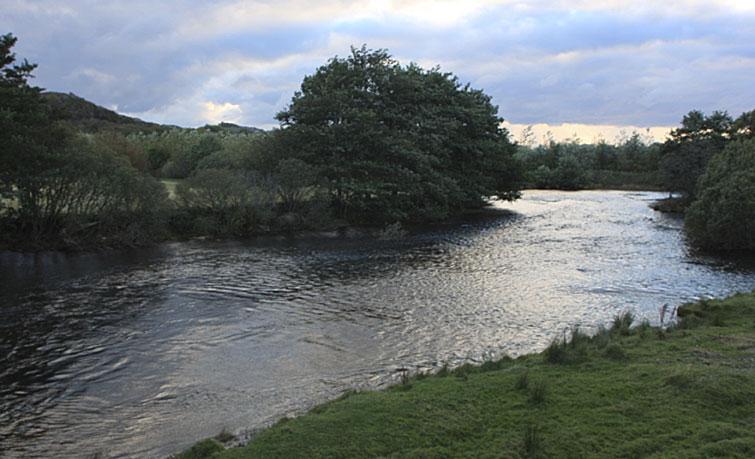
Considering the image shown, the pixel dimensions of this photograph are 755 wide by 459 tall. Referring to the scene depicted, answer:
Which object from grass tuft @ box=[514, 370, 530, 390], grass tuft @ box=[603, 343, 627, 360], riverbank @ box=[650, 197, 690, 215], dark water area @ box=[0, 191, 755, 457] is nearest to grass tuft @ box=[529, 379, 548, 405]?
grass tuft @ box=[514, 370, 530, 390]

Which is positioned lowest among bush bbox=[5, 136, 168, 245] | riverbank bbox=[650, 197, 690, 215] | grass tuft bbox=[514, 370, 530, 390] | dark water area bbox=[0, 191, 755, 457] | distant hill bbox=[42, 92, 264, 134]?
dark water area bbox=[0, 191, 755, 457]

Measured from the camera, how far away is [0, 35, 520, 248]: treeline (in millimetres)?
28000

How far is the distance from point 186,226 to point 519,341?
81.4 ft

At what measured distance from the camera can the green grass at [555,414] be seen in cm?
694

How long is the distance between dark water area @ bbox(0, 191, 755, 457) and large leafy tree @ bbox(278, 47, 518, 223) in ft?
29.4

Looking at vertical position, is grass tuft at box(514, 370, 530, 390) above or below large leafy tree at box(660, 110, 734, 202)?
below

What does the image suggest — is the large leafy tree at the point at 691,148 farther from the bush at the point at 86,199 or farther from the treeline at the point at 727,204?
the bush at the point at 86,199

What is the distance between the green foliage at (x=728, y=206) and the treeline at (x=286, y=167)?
61.2 ft

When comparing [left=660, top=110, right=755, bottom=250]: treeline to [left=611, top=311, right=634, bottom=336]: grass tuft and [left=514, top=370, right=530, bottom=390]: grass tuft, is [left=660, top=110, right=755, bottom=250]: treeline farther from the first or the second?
[left=514, top=370, right=530, bottom=390]: grass tuft

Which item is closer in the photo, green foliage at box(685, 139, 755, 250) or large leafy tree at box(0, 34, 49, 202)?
large leafy tree at box(0, 34, 49, 202)

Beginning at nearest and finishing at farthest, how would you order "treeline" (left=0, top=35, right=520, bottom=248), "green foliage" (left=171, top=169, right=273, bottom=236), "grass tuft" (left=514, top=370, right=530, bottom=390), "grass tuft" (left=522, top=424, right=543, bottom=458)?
"grass tuft" (left=522, top=424, right=543, bottom=458), "grass tuft" (left=514, top=370, right=530, bottom=390), "treeline" (left=0, top=35, right=520, bottom=248), "green foliage" (left=171, top=169, right=273, bottom=236)

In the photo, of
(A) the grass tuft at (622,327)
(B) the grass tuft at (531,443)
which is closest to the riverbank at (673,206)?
(A) the grass tuft at (622,327)

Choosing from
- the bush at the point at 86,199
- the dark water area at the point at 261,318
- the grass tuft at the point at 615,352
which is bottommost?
the dark water area at the point at 261,318

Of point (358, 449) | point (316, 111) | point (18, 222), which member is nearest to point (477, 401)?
point (358, 449)
